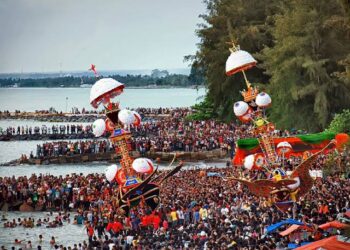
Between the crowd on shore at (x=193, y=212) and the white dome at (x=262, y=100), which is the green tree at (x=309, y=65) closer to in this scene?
the crowd on shore at (x=193, y=212)

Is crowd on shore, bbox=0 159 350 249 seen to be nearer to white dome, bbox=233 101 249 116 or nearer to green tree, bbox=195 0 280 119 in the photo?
white dome, bbox=233 101 249 116

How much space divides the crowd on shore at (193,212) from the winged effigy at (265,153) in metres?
0.69

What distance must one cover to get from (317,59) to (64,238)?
2548cm

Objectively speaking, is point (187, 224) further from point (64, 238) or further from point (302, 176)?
point (64, 238)

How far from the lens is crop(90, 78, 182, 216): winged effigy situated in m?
33.7

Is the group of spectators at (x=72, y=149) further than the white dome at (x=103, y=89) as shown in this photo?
Yes

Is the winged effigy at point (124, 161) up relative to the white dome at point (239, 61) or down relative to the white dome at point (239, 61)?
down

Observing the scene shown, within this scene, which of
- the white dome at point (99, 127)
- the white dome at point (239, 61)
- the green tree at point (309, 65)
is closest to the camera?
the white dome at point (99, 127)

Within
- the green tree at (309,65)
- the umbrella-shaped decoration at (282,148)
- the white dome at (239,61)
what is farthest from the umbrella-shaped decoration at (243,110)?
the green tree at (309,65)

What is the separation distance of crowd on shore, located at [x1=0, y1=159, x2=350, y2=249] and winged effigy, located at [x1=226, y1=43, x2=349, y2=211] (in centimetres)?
69

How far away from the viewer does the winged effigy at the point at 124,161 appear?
33.7 metres

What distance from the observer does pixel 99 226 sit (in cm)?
3594

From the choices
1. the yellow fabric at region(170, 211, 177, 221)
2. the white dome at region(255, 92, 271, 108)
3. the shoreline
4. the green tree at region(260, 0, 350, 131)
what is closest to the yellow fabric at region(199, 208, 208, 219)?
the yellow fabric at region(170, 211, 177, 221)

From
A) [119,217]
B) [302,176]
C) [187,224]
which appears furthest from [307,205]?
[119,217]
